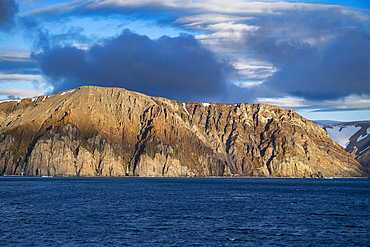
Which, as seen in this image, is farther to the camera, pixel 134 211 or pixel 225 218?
pixel 134 211

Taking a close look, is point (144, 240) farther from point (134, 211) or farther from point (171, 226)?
point (134, 211)

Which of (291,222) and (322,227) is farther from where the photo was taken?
(291,222)

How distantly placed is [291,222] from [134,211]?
28.8 metres

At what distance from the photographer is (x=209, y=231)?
175ft

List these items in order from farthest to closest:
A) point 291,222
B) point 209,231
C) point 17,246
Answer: point 291,222 → point 209,231 → point 17,246

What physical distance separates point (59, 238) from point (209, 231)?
63.6ft

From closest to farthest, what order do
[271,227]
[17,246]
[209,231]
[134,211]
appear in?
[17,246]
[209,231]
[271,227]
[134,211]

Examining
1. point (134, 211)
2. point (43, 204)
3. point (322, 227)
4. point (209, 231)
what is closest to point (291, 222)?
point (322, 227)

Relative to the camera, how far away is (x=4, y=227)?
53.6 metres

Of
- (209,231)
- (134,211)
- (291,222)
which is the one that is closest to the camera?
(209,231)

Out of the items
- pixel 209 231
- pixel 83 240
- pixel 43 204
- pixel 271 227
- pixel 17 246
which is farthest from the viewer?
pixel 43 204

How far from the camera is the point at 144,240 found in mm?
46969

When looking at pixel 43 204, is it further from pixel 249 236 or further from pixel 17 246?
pixel 249 236

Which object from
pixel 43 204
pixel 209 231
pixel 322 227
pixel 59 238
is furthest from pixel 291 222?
pixel 43 204
